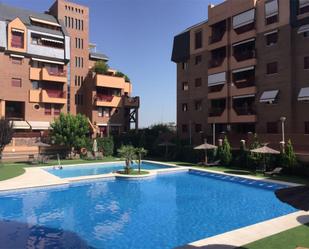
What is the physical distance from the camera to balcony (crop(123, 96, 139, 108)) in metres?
48.6

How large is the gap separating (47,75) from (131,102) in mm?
12959

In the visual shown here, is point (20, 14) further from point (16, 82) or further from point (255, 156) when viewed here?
point (255, 156)

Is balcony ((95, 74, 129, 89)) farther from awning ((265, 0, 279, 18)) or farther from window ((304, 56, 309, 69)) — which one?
→ window ((304, 56, 309, 69))

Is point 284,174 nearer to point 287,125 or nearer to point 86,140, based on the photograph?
point 287,125

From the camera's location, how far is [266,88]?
3192cm

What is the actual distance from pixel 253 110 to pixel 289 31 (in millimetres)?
8247

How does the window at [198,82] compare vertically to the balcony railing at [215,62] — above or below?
below

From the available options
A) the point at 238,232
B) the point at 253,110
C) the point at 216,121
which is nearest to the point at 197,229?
the point at 238,232

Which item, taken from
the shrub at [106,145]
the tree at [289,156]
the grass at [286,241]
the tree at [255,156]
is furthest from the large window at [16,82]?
the grass at [286,241]

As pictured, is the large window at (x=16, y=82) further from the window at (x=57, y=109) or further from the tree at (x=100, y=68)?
the tree at (x=100, y=68)

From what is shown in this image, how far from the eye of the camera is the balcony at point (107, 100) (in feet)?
149

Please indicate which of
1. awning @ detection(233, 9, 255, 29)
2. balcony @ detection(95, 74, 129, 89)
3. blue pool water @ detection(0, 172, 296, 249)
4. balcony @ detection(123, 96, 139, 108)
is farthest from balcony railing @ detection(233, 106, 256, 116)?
balcony @ detection(95, 74, 129, 89)

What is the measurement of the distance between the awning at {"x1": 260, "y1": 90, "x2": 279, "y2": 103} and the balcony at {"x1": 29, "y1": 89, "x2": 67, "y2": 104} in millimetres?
26159

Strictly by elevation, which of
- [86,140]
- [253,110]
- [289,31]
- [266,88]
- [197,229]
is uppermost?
[289,31]
